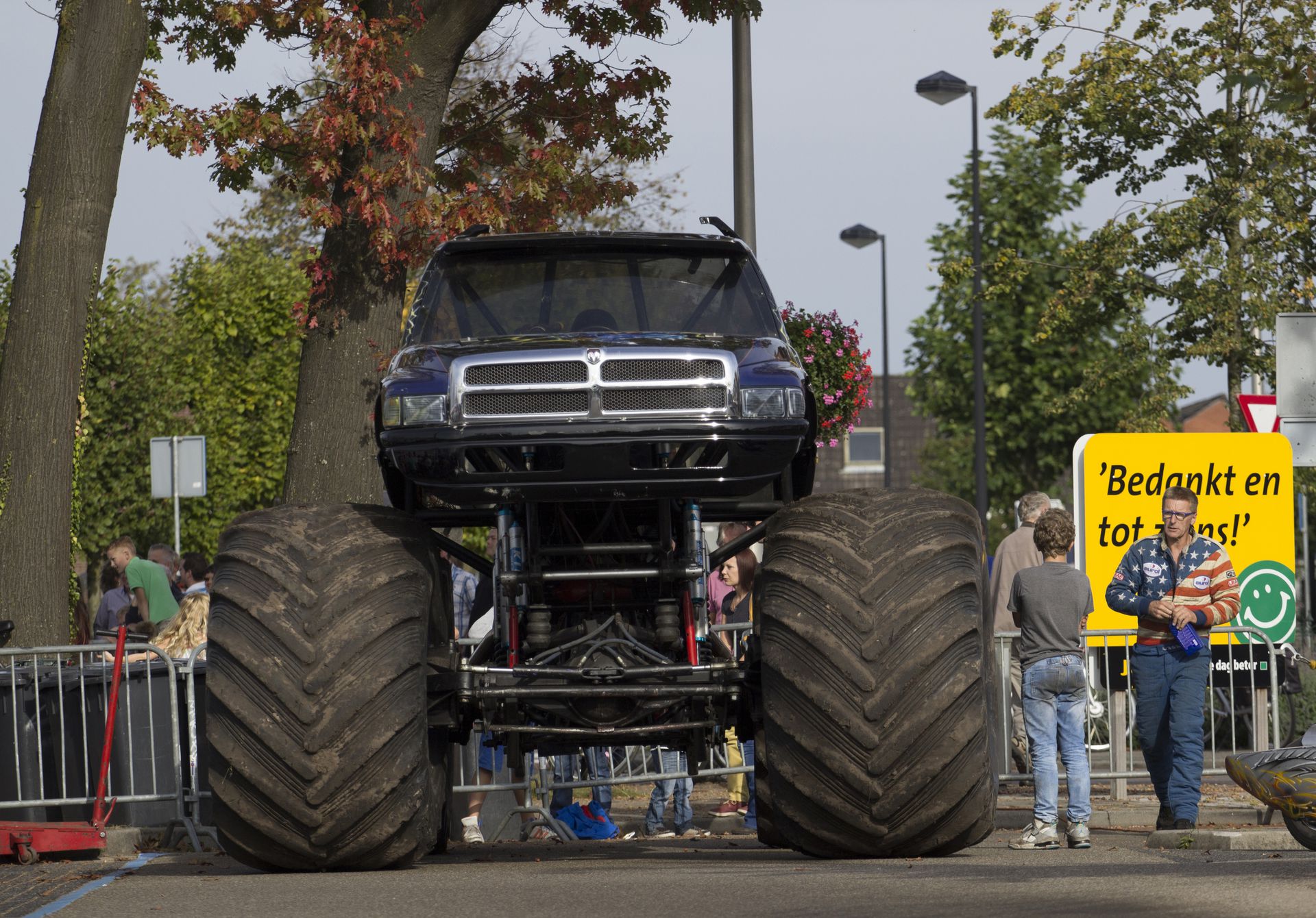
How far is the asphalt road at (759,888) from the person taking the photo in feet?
23.7

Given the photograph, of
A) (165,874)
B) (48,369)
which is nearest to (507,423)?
(165,874)

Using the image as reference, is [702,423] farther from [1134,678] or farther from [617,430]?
[1134,678]

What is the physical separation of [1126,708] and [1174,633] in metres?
2.84

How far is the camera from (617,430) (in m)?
8.22

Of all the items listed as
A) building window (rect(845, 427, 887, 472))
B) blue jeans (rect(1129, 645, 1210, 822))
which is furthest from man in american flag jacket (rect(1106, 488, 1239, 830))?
building window (rect(845, 427, 887, 472))

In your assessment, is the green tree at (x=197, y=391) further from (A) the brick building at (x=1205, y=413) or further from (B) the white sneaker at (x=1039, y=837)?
(A) the brick building at (x=1205, y=413)

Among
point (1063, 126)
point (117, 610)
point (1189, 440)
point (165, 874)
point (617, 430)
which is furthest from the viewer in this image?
point (1063, 126)

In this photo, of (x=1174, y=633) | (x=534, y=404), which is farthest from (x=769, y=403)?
(x=1174, y=633)

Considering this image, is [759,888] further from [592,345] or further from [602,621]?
[592,345]

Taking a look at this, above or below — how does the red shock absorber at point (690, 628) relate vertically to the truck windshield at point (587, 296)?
below

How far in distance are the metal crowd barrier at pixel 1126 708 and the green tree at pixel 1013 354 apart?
26337mm

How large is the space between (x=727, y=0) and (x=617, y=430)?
28.4 ft

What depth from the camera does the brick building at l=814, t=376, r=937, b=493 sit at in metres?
80.8

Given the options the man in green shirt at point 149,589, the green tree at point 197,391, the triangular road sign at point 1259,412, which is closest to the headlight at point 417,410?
the triangular road sign at point 1259,412
